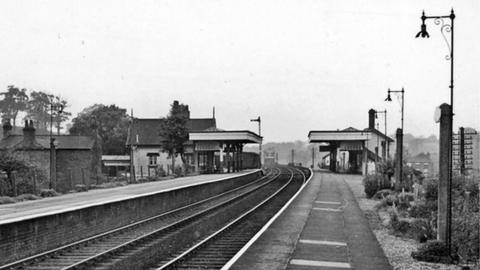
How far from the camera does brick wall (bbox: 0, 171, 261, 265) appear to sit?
43.0 feet

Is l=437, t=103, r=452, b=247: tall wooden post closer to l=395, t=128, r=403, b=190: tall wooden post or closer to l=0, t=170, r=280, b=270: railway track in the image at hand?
l=0, t=170, r=280, b=270: railway track

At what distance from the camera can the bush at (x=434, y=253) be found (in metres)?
13.0

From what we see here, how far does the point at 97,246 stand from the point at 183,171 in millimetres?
39261

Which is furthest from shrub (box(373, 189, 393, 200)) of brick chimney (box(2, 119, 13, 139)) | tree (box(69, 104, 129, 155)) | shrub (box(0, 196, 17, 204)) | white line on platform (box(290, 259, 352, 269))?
tree (box(69, 104, 129, 155))

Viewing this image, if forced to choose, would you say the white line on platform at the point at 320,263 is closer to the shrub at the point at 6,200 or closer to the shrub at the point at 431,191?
the shrub at the point at 431,191

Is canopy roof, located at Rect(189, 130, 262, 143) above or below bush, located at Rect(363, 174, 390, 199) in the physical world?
above

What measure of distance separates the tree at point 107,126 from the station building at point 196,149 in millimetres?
6565

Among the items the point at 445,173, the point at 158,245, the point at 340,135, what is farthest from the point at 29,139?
the point at 445,173

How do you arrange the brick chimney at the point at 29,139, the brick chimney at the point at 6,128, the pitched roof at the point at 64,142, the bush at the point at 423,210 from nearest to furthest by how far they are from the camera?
the bush at the point at 423,210 < the brick chimney at the point at 29,139 < the pitched roof at the point at 64,142 < the brick chimney at the point at 6,128

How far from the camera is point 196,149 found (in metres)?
55.8

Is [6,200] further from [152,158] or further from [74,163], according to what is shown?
[152,158]

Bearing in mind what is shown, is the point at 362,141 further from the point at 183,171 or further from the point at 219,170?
the point at 183,171

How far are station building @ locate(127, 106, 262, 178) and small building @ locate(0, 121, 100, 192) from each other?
13.4 feet

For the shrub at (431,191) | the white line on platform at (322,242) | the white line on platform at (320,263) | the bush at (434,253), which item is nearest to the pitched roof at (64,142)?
the shrub at (431,191)
